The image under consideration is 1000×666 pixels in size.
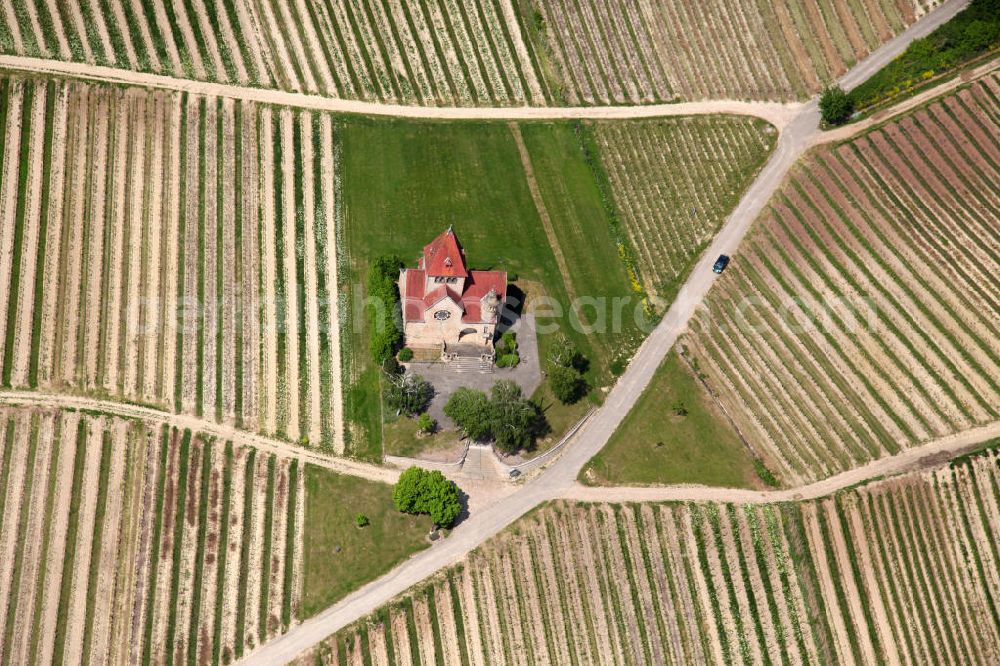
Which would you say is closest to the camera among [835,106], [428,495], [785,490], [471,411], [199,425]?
[428,495]

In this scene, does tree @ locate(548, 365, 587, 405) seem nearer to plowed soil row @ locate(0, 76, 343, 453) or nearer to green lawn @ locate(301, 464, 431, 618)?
green lawn @ locate(301, 464, 431, 618)

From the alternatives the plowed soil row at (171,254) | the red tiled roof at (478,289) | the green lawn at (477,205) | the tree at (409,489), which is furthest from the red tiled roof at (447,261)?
the tree at (409,489)

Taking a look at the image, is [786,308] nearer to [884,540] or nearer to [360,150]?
[884,540]

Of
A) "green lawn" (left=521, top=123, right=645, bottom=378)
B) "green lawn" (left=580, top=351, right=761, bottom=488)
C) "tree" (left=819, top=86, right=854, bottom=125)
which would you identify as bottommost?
"green lawn" (left=580, top=351, right=761, bottom=488)

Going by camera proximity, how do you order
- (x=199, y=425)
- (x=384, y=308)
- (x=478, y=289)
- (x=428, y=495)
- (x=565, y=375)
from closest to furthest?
(x=428, y=495) < (x=565, y=375) < (x=478, y=289) < (x=199, y=425) < (x=384, y=308)

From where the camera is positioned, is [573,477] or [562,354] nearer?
[573,477]

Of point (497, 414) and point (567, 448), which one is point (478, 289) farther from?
point (567, 448)

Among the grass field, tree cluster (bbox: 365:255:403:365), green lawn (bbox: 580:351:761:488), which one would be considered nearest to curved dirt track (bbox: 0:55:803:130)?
tree cluster (bbox: 365:255:403:365)

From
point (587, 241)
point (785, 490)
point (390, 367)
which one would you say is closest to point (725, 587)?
point (785, 490)
